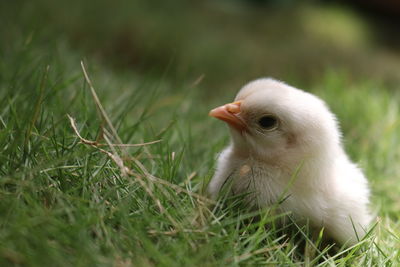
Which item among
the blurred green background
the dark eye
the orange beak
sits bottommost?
the blurred green background

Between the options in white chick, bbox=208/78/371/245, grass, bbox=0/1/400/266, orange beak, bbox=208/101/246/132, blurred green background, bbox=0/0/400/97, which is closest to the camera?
grass, bbox=0/1/400/266

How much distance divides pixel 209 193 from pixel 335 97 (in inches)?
83.0

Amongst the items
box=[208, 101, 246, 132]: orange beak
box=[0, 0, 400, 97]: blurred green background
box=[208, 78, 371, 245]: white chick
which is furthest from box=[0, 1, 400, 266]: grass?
box=[0, 0, 400, 97]: blurred green background

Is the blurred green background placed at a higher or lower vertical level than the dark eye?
lower

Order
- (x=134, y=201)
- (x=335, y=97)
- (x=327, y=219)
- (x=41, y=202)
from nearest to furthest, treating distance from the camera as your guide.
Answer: (x=41, y=202), (x=134, y=201), (x=327, y=219), (x=335, y=97)

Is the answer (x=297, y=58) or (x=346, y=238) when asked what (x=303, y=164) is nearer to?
(x=346, y=238)

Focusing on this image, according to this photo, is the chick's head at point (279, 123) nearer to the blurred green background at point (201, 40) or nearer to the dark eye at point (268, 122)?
the dark eye at point (268, 122)

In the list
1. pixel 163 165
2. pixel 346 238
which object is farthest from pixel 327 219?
pixel 163 165

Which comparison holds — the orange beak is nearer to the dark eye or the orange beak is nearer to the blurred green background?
the dark eye

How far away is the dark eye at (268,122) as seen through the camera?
1703 millimetres

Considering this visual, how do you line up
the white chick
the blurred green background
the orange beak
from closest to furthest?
1. the white chick
2. the orange beak
3. the blurred green background

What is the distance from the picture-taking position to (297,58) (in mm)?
6199

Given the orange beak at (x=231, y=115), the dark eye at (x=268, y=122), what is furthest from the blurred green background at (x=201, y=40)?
the dark eye at (x=268, y=122)

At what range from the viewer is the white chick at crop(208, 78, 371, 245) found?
64.5 inches
